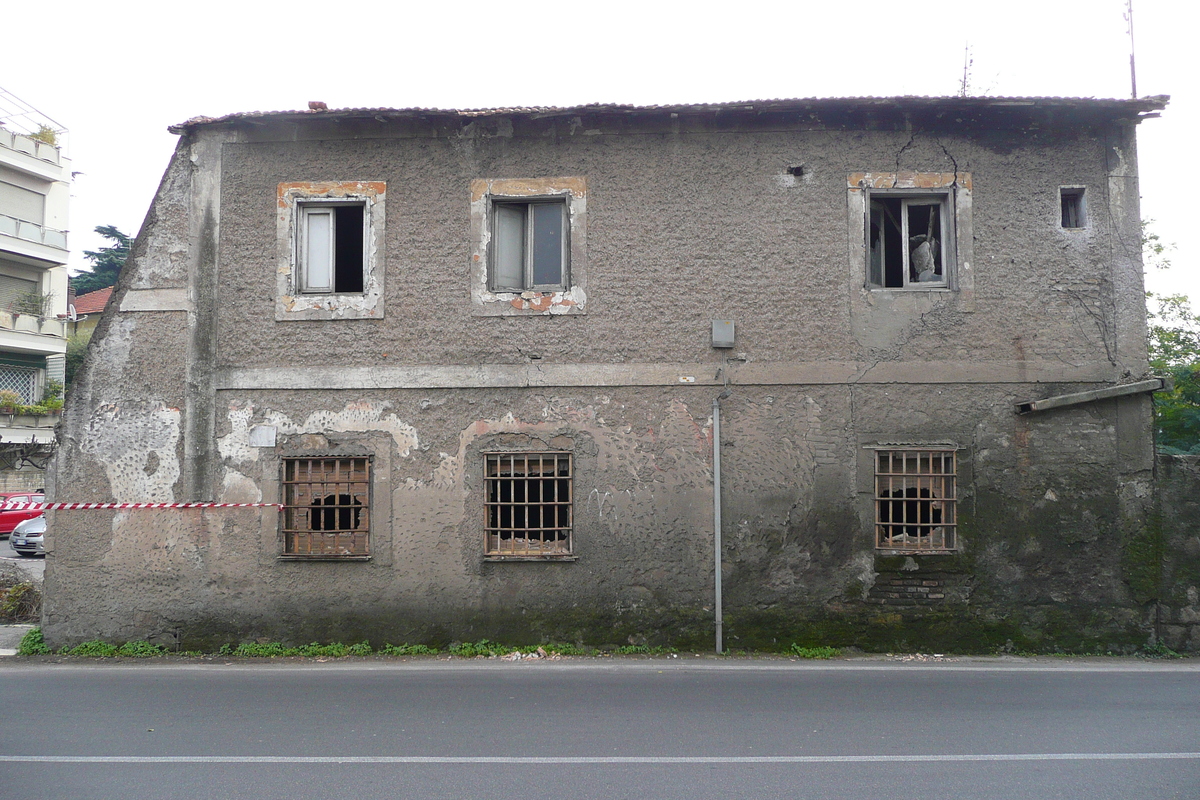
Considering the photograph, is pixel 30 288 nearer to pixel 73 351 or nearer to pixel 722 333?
pixel 73 351

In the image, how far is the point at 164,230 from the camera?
9.65 m

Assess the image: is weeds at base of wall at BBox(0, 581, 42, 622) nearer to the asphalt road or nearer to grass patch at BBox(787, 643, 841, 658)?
the asphalt road

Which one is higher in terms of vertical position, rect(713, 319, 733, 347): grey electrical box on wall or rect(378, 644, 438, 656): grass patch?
rect(713, 319, 733, 347): grey electrical box on wall

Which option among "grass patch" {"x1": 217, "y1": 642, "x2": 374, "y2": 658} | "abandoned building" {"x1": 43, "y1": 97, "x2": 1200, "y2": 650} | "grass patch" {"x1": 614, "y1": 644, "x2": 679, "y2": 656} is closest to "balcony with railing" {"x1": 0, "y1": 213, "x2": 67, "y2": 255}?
"abandoned building" {"x1": 43, "y1": 97, "x2": 1200, "y2": 650}

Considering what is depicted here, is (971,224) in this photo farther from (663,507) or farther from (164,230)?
(164,230)

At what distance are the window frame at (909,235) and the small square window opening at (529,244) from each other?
3.38 metres

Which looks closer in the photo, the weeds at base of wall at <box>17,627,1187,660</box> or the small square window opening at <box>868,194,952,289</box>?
the weeds at base of wall at <box>17,627,1187,660</box>

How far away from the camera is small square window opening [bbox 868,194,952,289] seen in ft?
31.1

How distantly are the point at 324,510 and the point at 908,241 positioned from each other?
→ 23.5 ft

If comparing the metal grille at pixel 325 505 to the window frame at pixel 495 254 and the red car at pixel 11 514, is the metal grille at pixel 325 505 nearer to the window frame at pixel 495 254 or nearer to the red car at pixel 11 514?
the window frame at pixel 495 254

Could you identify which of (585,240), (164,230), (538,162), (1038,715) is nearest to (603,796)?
(1038,715)

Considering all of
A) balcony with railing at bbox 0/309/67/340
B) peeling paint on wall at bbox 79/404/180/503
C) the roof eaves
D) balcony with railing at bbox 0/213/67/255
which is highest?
balcony with railing at bbox 0/213/67/255

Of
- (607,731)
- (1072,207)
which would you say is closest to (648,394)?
(607,731)

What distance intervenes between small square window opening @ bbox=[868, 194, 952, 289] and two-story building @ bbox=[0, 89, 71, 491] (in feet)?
93.0
